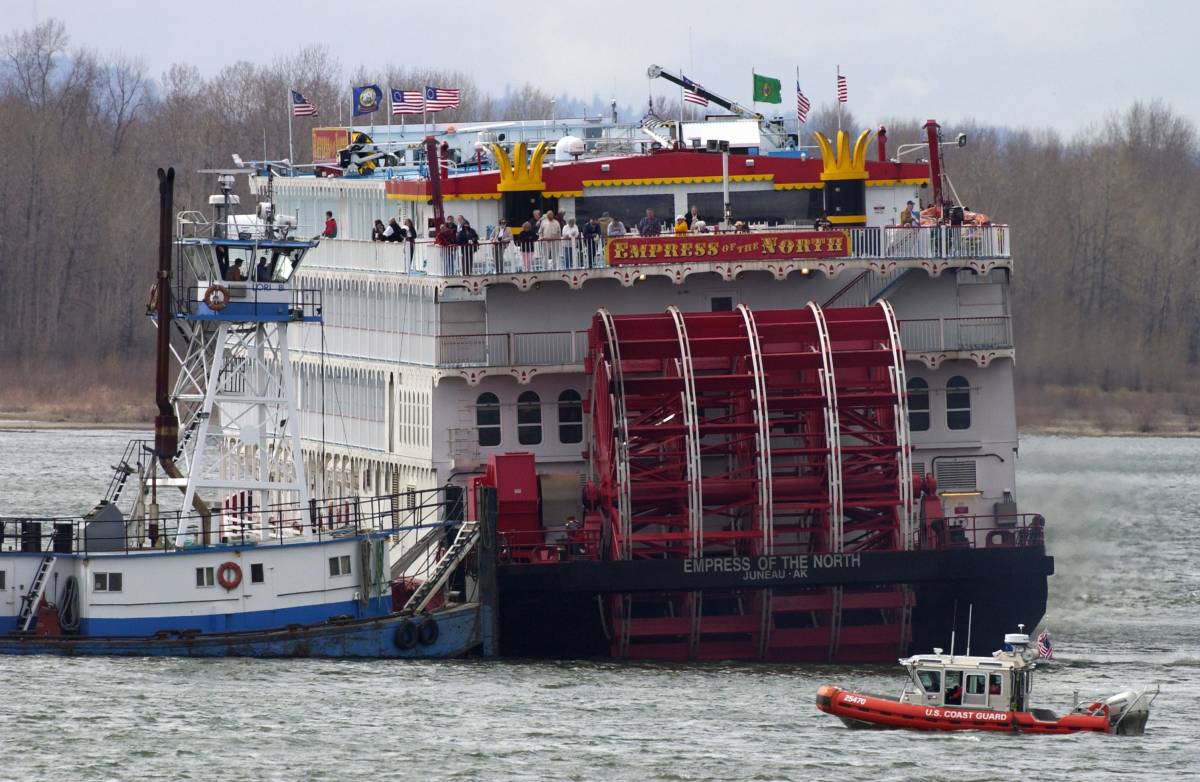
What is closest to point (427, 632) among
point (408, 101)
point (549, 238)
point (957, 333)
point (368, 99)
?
point (549, 238)

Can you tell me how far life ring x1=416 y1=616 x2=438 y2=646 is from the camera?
4747cm

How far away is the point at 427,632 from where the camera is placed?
4750 cm

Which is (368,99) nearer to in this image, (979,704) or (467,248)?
(467,248)

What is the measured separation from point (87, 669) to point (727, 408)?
12112 millimetres

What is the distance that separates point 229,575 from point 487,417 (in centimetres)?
689

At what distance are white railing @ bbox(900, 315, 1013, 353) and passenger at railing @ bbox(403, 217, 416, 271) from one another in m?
8.71

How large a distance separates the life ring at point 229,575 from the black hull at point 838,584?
14.2 ft

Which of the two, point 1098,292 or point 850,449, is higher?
point 1098,292

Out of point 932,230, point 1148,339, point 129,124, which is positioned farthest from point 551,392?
point 129,124

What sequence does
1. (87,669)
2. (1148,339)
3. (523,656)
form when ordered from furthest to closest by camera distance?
(1148,339)
(523,656)
(87,669)

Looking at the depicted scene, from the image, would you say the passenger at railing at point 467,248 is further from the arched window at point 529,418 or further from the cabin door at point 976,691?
the cabin door at point 976,691

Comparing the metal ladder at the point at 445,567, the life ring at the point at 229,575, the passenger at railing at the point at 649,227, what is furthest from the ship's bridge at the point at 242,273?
the passenger at railing at the point at 649,227

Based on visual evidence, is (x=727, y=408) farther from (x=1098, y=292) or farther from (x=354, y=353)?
(x=1098, y=292)

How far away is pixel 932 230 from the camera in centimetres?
5256
